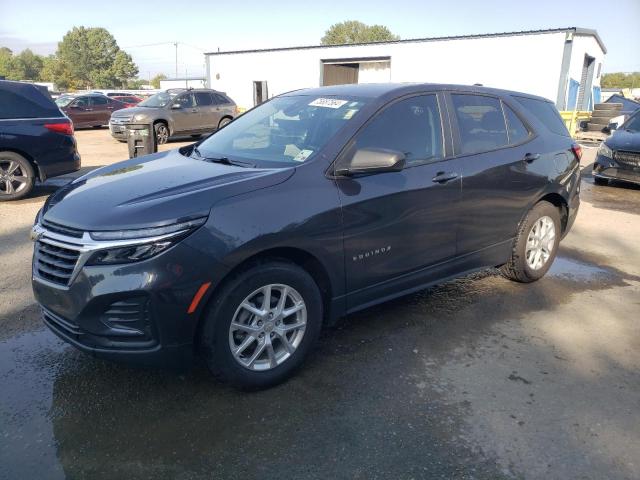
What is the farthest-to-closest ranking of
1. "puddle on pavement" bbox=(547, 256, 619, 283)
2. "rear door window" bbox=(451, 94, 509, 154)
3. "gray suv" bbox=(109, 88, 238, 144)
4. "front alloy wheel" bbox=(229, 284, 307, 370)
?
"gray suv" bbox=(109, 88, 238, 144), "puddle on pavement" bbox=(547, 256, 619, 283), "rear door window" bbox=(451, 94, 509, 154), "front alloy wheel" bbox=(229, 284, 307, 370)

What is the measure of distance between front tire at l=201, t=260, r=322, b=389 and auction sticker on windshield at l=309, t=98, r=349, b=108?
1.34m

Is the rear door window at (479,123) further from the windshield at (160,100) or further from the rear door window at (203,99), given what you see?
the rear door window at (203,99)

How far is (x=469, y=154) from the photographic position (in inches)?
159

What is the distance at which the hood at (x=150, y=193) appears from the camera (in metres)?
2.69

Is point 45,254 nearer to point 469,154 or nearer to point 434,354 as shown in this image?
point 434,354

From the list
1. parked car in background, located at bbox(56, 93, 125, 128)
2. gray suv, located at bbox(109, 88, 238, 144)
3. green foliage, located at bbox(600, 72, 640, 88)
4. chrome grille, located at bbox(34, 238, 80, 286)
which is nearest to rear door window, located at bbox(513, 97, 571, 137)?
chrome grille, located at bbox(34, 238, 80, 286)

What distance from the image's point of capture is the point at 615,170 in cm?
994

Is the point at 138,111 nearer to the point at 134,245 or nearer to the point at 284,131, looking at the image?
the point at 284,131

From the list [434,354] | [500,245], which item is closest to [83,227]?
[434,354]

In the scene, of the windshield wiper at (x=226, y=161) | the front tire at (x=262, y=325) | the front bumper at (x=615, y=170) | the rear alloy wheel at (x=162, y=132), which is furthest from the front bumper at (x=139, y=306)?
the rear alloy wheel at (x=162, y=132)

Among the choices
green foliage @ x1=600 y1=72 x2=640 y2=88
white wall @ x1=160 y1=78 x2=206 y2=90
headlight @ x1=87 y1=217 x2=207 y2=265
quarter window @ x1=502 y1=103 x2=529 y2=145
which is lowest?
headlight @ x1=87 y1=217 x2=207 y2=265

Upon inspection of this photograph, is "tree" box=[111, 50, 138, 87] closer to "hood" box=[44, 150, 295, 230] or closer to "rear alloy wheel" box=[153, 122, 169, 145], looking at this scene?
"rear alloy wheel" box=[153, 122, 169, 145]

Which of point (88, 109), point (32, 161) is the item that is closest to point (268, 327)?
point (32, 161)

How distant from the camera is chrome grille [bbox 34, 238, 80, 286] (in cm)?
272
